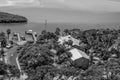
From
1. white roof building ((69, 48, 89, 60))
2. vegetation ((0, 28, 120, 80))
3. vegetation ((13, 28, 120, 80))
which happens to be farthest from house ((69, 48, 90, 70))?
vegetation ((13, 28, 120, 80))

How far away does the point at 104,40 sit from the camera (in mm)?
26766

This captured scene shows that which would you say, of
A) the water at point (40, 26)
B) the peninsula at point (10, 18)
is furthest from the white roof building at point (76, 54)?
the peninsula at point (10, 18)

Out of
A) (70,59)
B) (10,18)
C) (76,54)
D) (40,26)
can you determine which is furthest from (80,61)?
(10,18)

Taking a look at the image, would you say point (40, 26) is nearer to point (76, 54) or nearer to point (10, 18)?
point (10, 18)

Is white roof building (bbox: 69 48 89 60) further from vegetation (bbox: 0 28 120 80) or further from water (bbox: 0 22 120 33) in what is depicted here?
water (bbox: 0 22 120 33)

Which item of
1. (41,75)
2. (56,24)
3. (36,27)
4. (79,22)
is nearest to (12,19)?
(36,27)

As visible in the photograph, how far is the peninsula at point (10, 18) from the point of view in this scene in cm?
4014

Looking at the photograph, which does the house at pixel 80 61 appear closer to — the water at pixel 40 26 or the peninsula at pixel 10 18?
the water at pixel 40 26

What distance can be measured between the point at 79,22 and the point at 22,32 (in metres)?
14.4

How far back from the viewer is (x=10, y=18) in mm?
41219

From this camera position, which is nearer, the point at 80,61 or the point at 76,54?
the point at 80,61

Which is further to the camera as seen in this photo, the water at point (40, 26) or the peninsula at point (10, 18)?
the peninsula at point (10, 18)

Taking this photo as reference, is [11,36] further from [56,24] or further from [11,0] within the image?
[11,0]

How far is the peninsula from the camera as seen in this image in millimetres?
40144
